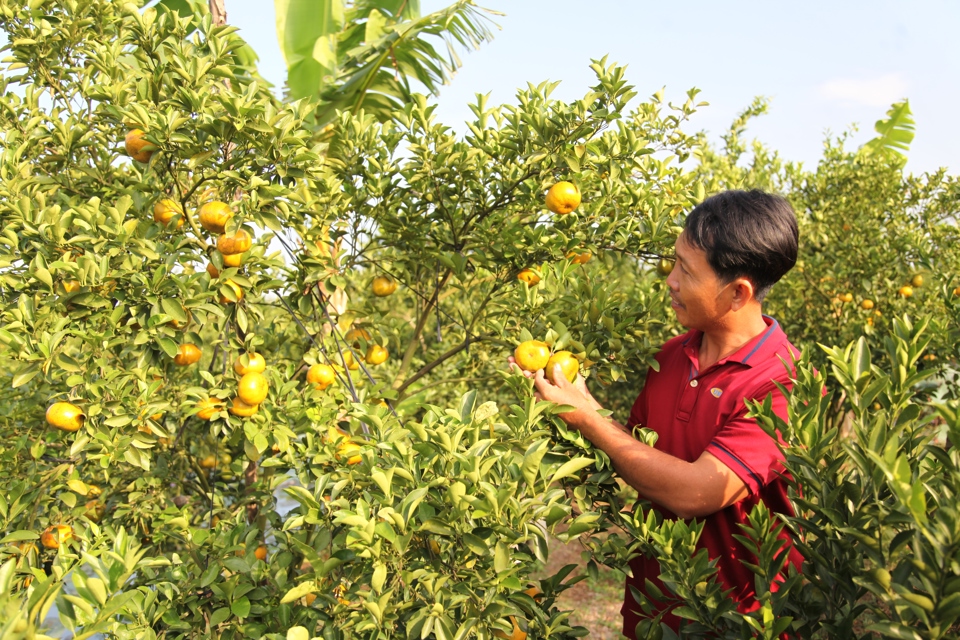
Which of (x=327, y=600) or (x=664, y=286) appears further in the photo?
(x=664, y=286)

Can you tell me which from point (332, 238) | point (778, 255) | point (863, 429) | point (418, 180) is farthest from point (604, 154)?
point (863, 429)

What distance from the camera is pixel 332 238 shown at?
8.18 feet

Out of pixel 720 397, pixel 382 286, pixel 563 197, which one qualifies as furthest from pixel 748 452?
pixel 382 286

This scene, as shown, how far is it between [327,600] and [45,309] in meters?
1.05

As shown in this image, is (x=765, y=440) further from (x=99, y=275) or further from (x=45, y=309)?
(x=45, y=309)

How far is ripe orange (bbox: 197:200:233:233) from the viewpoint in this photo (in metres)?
1.91

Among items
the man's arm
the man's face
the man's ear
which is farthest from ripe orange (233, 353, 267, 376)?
the man's ear

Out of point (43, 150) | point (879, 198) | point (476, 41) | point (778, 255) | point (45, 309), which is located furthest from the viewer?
point (476, 41)

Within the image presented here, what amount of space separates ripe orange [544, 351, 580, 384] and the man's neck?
1.17 feet

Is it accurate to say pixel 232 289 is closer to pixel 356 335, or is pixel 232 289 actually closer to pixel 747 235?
pixel 356 335

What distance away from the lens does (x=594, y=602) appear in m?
4.73

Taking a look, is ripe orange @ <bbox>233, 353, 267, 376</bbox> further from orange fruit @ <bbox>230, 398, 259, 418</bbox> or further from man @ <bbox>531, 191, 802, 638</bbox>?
man @ <bbox>531, 191, 802, 638</bbox>

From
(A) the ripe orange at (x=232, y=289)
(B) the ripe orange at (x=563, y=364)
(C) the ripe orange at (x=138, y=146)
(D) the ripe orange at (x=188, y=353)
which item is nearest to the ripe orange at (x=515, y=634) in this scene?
(B) the ripe orange at (x=563, y=364)

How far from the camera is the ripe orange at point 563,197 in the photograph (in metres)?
2.08
